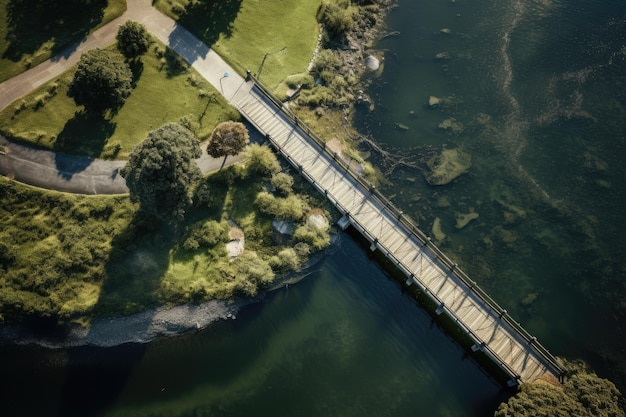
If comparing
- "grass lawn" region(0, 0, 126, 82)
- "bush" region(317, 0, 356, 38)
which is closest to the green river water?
"bush" region(317, 0, 356, 38)

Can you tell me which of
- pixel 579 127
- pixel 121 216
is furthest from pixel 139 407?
pixel 579 127

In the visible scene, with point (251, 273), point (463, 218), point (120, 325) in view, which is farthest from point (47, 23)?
point (463, 218)

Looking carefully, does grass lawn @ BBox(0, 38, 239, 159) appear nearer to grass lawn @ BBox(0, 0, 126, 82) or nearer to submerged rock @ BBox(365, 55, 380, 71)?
grass lawn @ BBox(0, 0, 126, 82)

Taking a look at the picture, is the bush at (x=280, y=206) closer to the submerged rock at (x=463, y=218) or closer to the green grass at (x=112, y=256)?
the green grass at (x=112, y=256)

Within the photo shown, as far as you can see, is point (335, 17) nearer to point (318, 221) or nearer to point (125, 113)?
point (318, 221)

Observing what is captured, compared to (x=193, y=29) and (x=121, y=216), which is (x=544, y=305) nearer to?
(x=121, y=216)

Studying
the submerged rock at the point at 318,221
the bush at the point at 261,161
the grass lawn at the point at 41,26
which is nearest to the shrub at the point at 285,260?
the submerged rock at the point at 318,221
